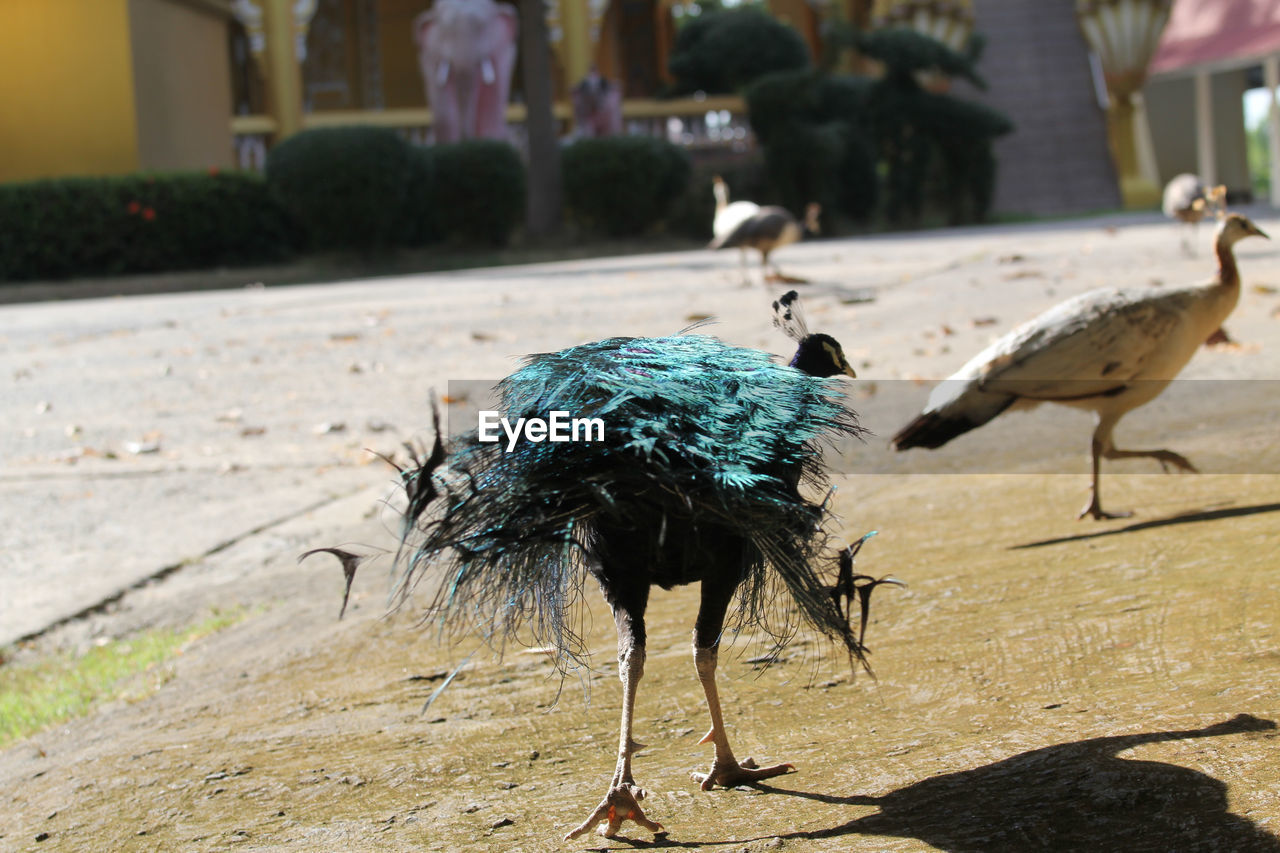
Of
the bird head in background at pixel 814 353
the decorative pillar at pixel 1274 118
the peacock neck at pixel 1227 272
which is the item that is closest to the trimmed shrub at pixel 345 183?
the decorative pillar at pixel 1274 118

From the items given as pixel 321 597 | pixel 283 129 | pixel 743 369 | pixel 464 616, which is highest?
pixel 283 129

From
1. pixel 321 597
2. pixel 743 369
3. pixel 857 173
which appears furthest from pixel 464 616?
pixel 857 173

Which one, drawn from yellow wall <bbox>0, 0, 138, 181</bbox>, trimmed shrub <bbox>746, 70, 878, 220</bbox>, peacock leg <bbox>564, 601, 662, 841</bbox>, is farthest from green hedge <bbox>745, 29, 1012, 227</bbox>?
peacock leg <bbox>564, 601, 662, 841</bbox>

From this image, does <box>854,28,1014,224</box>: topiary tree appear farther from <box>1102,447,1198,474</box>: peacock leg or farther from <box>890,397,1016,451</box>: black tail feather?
<box>890,397,1016,451</box>: black tail feather

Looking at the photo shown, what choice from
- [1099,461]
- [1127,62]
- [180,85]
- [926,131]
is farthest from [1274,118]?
[1099,461]

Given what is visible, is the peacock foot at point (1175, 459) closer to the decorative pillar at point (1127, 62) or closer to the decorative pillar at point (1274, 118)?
the decorative pillar at point (1274, 118)

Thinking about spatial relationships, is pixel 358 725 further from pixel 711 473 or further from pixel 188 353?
pixel 188 353

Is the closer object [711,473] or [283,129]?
[711,473]

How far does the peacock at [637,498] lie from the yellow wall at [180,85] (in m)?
19.7

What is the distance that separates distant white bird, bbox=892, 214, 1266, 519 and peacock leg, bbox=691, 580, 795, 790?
74.2 inches

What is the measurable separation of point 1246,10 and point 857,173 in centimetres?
722

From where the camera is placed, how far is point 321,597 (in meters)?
4.65

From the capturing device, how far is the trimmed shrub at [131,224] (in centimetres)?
1719

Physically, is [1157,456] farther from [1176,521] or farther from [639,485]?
[639,485]
